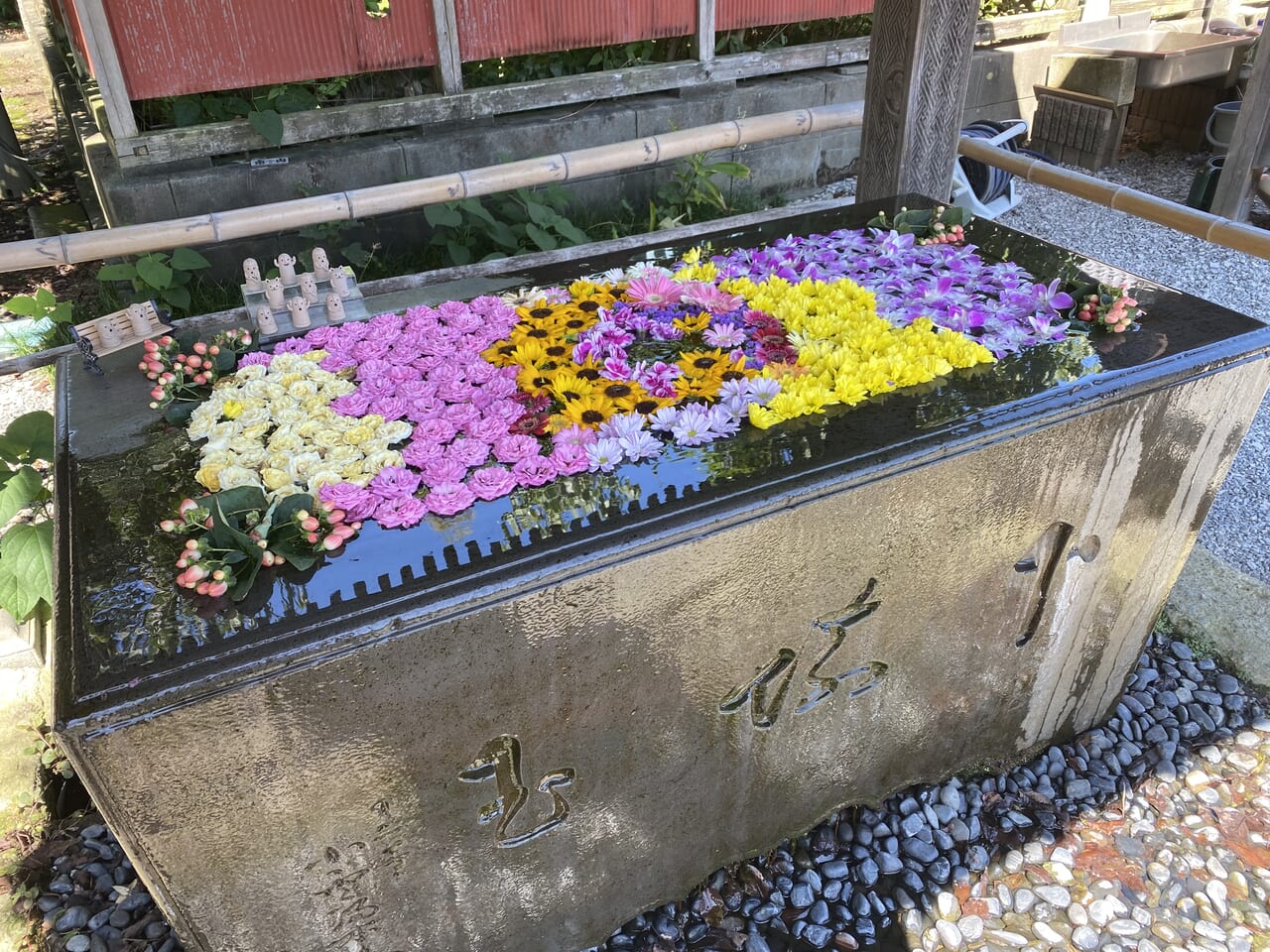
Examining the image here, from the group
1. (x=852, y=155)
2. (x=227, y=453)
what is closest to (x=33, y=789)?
(x=227, y=453)

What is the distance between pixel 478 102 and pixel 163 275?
218 cm

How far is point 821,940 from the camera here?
7.50ft

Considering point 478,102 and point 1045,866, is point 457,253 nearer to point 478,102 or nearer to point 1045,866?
point 478,102

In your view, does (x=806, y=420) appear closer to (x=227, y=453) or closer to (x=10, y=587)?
(x=227, y=453)

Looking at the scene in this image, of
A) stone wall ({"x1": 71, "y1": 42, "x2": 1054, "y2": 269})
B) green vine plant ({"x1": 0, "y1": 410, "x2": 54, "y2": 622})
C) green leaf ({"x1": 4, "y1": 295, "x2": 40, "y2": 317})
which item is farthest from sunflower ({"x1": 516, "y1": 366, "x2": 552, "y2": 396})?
stone wall ({"x1": 71, "y1": 42, "x2": 1054, "y2": 269})

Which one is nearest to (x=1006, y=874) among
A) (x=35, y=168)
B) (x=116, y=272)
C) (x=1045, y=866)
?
(x=1045, y=866)

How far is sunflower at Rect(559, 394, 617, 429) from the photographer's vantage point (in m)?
1.96

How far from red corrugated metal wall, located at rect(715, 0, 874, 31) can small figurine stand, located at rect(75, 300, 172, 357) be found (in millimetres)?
4809

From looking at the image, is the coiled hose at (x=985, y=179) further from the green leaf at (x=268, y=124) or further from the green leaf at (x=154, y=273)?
the green leaf at (x=154, y=273)

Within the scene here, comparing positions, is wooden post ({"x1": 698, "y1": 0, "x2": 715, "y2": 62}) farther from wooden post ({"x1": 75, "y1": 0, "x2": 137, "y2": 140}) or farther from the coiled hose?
wooden post ({"x1": 75, "y1": 0, "x2": 137, "y2": 140})

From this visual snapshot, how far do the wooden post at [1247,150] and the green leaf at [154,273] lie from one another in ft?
19.8

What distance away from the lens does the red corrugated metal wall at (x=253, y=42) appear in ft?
14.6

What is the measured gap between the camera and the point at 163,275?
409 cm

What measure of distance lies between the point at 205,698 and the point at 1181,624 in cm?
322
